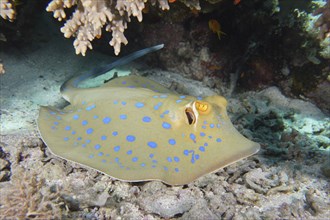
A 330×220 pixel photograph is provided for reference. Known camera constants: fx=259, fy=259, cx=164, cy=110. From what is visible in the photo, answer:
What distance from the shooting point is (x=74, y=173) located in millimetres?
3229

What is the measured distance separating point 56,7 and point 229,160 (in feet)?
9.60

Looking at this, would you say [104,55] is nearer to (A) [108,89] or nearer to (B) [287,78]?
(A) [108,89]

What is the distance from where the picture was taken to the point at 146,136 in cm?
300

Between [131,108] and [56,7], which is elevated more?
[56,7]

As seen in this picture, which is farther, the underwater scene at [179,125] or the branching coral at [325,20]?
the branching coral at [325,20]

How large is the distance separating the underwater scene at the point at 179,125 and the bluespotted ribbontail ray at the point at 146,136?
0.05 feet

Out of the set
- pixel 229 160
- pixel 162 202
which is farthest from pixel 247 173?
pixel 162 202

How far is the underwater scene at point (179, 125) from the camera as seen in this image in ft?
8.97

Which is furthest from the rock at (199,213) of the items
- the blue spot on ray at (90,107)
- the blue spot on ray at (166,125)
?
the blue spot on ray at (90,107)

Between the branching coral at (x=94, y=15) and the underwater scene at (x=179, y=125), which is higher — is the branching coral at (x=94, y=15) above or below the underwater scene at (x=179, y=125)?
above

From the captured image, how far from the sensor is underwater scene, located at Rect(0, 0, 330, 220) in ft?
8.97

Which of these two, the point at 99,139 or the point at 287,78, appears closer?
the point at 99,139

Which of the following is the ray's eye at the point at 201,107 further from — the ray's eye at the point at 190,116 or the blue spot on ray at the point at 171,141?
the blue spot on ray at the point at 171,141

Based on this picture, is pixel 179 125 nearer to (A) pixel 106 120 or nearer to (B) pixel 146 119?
(B) pixel 146 119
